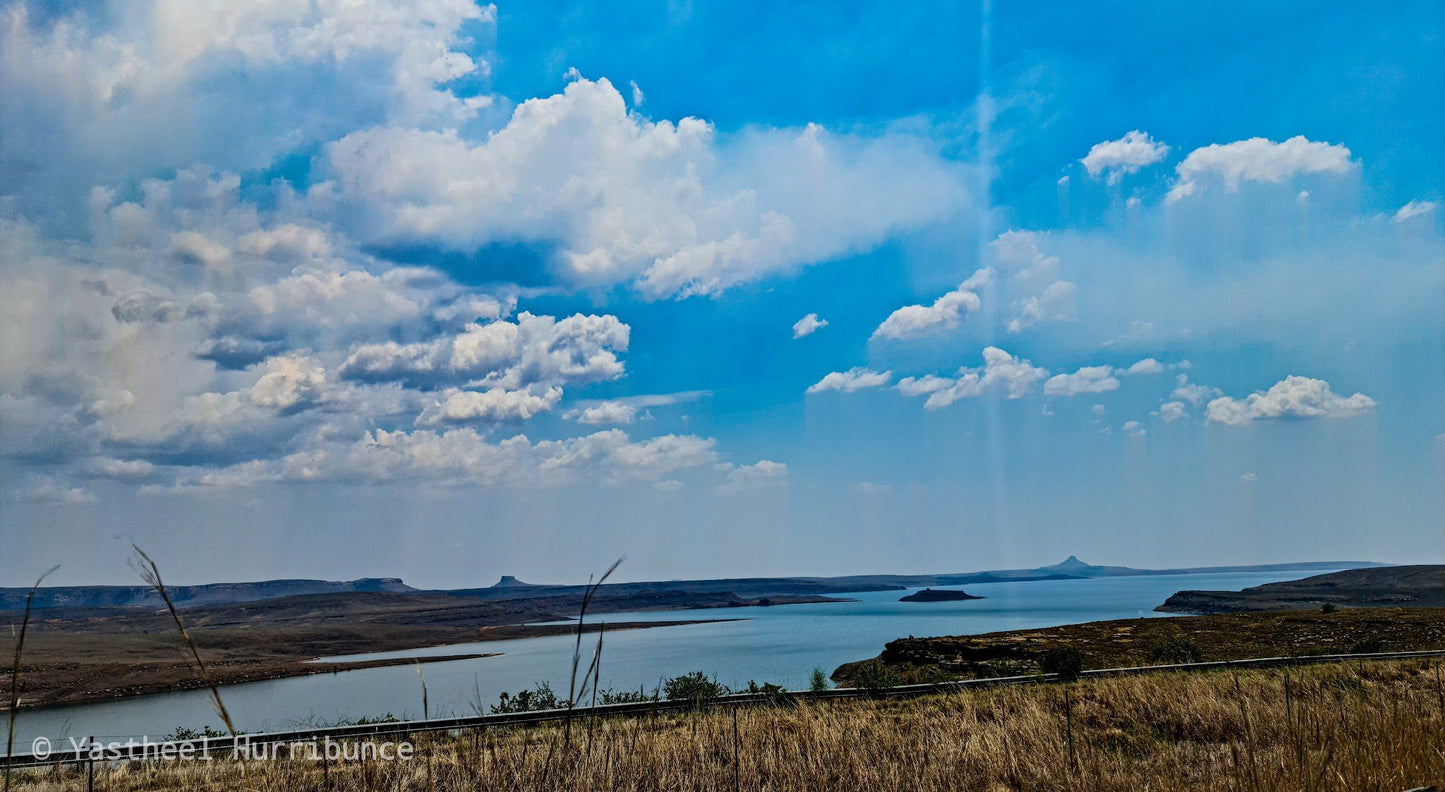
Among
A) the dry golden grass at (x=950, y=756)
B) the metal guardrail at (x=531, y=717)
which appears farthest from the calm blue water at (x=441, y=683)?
the dry golden grass at (x=950, y=756)

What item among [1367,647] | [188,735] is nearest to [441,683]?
[188,735]

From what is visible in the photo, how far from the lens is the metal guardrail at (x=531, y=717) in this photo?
9398mm

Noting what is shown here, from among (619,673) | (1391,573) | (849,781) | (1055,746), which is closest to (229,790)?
(849,781)

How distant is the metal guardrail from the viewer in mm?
9398

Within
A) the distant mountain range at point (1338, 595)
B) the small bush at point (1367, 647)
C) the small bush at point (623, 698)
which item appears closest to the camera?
the small bush at point (623, 698)

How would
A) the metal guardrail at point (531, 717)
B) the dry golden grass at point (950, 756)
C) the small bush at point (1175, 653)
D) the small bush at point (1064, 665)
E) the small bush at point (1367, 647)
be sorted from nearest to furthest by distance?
the dry golden grass at point (950, 756) < the metal guardrail at point (531, 717) < the small bush at point (1064, 665) < the small bush at point (1175, 653) < the small bush at point (1367, 647)

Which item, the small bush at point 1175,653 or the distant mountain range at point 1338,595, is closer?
the small bush at point 1175,653

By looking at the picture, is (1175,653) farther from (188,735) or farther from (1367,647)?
(188,735)

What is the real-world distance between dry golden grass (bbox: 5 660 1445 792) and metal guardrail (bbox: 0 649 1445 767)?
0.32 metres

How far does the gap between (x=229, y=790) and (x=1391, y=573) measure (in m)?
195

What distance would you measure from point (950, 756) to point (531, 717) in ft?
22.2

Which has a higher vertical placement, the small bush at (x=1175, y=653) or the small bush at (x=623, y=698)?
the small bush at (x=623, y=698)

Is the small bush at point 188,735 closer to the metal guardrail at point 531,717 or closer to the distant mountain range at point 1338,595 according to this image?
Answer: the metal guardrail at point 531,717

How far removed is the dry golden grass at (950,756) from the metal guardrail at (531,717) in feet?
1.06
